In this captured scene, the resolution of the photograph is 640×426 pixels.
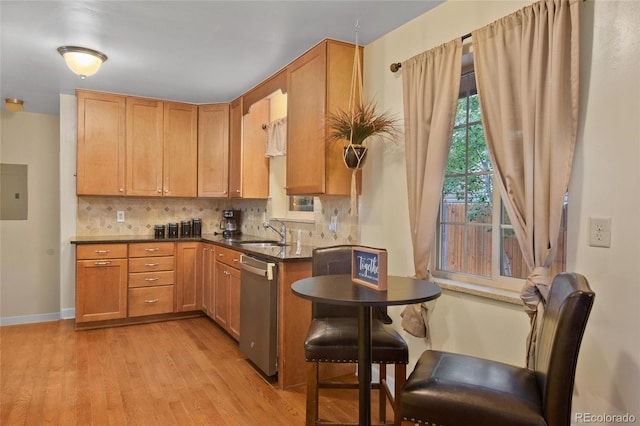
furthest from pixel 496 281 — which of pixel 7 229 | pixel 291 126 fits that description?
pixel 7 229

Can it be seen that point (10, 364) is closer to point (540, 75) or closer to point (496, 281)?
point (496, 281)

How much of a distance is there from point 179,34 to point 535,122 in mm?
2316

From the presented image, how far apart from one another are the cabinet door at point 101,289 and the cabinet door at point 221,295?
95cm

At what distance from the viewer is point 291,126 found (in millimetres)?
3318

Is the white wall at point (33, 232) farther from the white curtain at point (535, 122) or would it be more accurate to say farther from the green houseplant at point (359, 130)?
the white curtain at point (535, 122)

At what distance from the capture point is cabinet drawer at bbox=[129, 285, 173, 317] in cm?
428

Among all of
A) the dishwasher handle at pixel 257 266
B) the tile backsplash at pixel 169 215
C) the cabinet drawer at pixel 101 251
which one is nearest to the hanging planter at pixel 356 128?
the dishwasher handle at pixel 257 266

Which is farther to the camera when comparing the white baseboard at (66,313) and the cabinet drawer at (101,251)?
the white baseboard at (66,313)

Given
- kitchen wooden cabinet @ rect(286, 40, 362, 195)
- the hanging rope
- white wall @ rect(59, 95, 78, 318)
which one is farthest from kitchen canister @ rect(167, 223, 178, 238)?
the hanging rope

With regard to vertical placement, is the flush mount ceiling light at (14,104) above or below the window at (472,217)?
above

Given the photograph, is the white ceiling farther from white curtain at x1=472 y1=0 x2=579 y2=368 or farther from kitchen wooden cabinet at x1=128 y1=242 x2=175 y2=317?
kitchen wooden cabinet at x1=128 y1=242 x2=175 y2=317

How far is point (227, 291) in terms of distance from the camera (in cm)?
386

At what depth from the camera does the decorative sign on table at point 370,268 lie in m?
1.73

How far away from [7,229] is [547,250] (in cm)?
542
